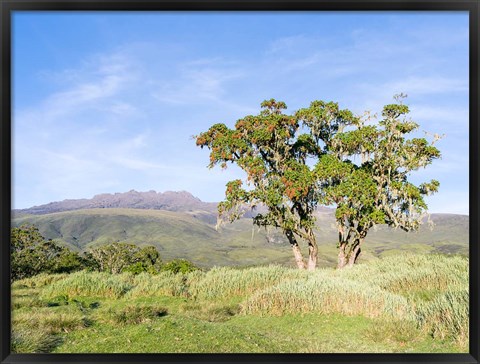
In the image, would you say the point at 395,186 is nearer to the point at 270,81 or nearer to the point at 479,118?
the point at 270,81

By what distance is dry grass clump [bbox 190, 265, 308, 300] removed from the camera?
1099 centimetres

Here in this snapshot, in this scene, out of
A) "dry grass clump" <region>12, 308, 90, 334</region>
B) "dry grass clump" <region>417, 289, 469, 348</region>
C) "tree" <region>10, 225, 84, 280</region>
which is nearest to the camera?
"dry grass clump" <region>417, 289, 469, 348</region>

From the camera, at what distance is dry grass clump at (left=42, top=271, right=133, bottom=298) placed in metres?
11.1

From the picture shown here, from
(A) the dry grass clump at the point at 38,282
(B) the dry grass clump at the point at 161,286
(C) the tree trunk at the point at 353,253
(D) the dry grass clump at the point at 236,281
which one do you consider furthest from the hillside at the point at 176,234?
(D) the dry grass clump at the point at 236,281

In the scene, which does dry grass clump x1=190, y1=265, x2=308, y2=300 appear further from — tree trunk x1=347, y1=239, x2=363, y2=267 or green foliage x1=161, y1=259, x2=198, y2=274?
tree trunk x1=347, y1=239, x2=363, y2=267

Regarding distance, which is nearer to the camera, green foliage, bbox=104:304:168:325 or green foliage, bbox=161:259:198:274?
green foliage, bbox=104:304:168:325

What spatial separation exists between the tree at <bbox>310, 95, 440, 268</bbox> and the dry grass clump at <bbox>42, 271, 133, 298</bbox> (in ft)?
24.1

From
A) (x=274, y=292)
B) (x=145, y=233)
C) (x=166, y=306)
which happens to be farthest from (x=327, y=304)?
(x=145, y=233)

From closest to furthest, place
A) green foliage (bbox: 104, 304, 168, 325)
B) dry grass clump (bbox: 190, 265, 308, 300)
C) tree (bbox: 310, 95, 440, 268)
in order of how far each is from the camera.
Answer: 1. green foliage (bbox: 104, 304, 168, 325)
2. dry grass clump (bbox: 190, 265, 308, 300)
3. tree (bbox: 310, 95, 440, 268)

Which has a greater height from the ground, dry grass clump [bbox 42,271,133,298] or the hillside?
dry grass clump [bbox 42,271,133,298]

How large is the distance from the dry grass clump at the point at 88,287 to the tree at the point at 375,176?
24.1 feet

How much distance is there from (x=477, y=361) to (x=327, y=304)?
3.65 meters

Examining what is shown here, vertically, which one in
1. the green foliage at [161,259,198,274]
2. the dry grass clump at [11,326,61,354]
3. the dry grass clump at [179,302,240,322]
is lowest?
the green foliage at [161,259,198,274]

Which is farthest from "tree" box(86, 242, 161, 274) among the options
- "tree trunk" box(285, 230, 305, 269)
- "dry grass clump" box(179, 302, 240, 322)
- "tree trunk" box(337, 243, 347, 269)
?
"dry grass clump" box(179, 302, 240, 322)
